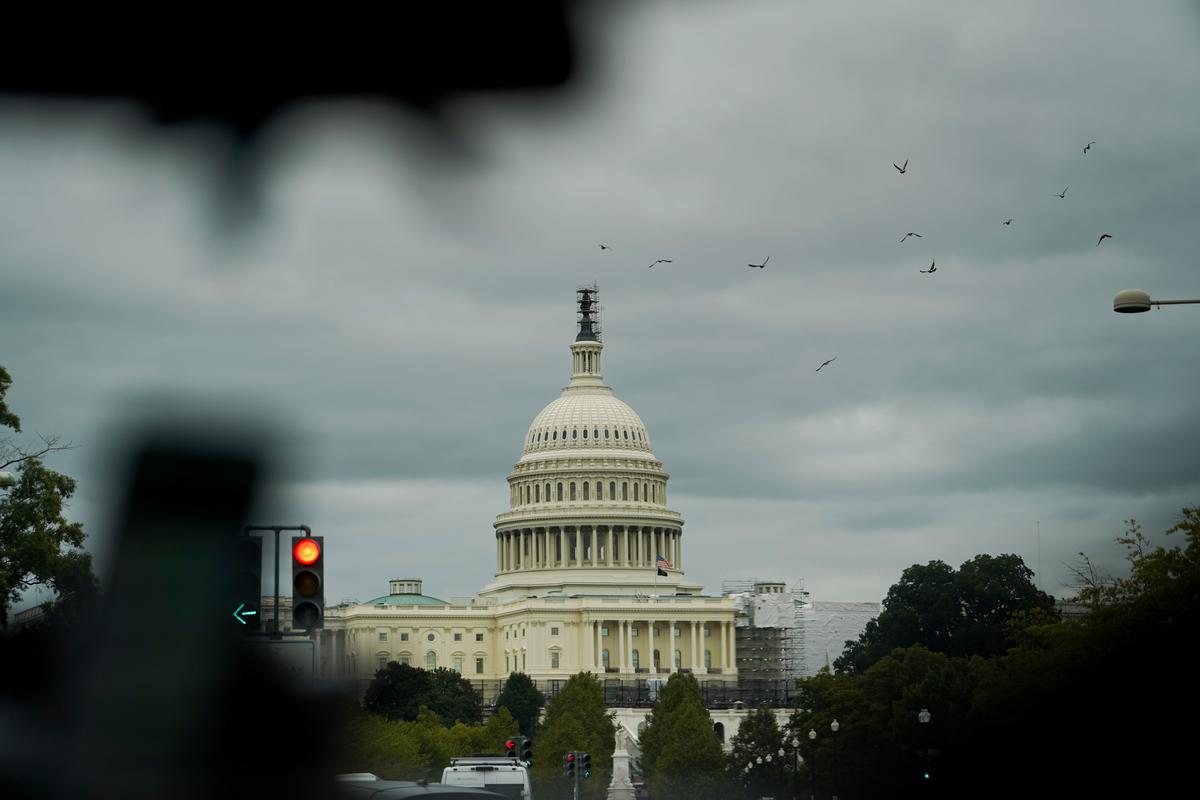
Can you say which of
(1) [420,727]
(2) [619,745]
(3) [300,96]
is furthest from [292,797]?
(2) [619,745]

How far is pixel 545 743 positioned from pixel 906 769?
67.9 m

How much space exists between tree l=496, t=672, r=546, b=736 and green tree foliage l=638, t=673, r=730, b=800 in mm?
39969

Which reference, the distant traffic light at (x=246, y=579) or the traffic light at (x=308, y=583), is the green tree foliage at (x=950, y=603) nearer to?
the traffic light at (x=308, y=583)

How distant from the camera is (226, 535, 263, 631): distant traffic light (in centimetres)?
1142

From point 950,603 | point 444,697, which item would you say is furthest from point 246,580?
point 950,603

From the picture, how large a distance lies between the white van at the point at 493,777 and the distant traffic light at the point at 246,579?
22.6 metres

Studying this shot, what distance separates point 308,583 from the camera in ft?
61.5

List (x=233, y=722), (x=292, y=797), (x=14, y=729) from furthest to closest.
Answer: (x=14, y=729)
(x=233, y=722)
(x=292, y=797)

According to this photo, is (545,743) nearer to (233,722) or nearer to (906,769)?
(906,769)

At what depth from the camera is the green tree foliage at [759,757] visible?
9838 centimetres

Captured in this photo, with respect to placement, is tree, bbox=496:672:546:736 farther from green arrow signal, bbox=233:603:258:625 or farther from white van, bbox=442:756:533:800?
green arrow signal, bbox=233:603:258:625

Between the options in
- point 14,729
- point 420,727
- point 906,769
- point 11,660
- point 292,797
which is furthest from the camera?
point 420,727

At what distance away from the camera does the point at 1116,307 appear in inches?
811

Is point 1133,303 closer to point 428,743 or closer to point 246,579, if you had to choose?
point 246,579
